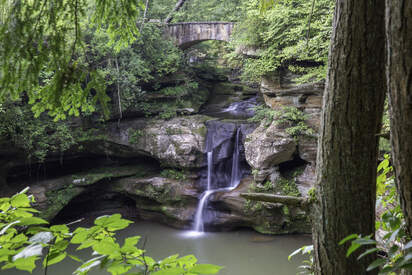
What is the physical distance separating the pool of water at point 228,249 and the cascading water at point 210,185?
1.29 feet

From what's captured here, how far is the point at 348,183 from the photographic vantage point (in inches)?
61.9

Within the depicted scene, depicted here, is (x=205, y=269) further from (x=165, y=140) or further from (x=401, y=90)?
(x=165, y=140)

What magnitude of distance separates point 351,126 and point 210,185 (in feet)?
26.4

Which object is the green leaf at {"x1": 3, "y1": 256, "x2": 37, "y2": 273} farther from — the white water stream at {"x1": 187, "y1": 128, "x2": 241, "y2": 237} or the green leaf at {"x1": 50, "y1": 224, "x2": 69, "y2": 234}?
the white water stream at {"x1": 187, "y1": 128, "x2": 241, "y2": 237}

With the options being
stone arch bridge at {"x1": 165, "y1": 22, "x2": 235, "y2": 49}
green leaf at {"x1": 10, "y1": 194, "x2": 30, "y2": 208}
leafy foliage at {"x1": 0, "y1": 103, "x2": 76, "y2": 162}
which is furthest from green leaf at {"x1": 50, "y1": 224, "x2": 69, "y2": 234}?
stone arch bridge at {"x1": 165, "y1": 22, "x2": 235, "y2": 49}

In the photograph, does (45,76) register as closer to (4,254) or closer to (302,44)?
(302,44)

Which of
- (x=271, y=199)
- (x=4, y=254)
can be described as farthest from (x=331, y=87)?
(x=4, y=254)

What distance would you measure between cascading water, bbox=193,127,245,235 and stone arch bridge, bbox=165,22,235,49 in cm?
413

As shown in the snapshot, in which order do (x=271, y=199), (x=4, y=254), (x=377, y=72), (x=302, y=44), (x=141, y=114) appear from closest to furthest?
(x=4, y=254) < (x=377, y=72) < (x=271, y=199) < (x=302, y=44) < (x=141, y=114)

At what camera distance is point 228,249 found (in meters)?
7.45

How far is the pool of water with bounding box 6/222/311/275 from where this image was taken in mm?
6574

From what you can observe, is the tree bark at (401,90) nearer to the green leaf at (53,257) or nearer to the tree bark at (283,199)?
the tree bark at (283,199)

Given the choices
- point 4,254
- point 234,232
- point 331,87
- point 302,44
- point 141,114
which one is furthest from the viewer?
point 141,114

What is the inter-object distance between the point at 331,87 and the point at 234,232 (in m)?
7.41
